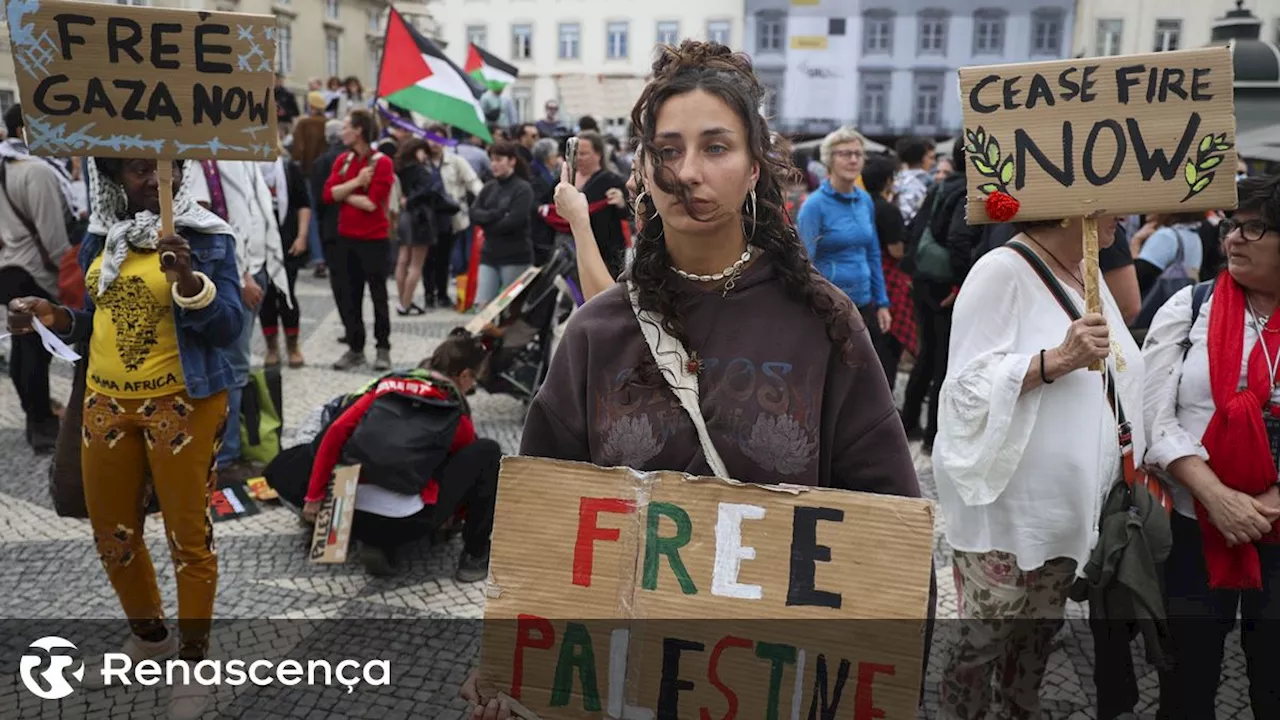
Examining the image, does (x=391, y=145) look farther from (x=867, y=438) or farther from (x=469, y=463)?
(x=867, y=438)

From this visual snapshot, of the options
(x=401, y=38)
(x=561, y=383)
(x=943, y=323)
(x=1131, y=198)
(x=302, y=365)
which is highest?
(x=401, y=38)

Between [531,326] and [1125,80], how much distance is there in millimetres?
4229

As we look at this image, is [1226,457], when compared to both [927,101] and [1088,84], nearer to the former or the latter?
[1088,84]

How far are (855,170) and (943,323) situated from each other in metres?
1.13

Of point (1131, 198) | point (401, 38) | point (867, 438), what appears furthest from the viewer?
point (401, 38)

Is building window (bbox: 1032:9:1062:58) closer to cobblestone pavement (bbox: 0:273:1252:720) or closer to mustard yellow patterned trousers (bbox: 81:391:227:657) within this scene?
cobblestone pavement (bbox: 0:273:1252:720)

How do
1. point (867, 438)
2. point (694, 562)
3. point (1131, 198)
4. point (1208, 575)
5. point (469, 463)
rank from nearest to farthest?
point (694, 562)
point (867, 438)
point (1131, 198)
point (1208, 575)
point (469, 463)

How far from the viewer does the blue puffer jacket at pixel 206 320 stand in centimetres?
297

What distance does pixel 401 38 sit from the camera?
9680 mm

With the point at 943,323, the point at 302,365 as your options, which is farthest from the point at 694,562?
the point at 302,365

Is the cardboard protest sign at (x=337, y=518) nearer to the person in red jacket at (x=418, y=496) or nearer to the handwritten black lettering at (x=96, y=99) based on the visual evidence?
the person in red jacket at (x=418, y=496)

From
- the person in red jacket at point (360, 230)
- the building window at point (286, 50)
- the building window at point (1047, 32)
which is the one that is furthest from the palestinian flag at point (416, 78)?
the building window at point (1047, 32)

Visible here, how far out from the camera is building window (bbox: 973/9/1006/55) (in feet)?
140

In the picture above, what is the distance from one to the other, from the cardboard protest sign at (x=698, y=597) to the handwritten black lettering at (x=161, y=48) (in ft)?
6.39
